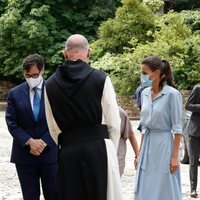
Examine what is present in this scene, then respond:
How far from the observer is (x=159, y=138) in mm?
6102

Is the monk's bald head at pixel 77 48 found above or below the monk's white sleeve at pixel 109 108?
above

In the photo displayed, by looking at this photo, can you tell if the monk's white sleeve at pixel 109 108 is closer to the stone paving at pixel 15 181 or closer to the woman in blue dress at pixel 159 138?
the woman in blue dress at pixel 159 138

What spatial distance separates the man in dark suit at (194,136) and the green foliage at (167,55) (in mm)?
14366

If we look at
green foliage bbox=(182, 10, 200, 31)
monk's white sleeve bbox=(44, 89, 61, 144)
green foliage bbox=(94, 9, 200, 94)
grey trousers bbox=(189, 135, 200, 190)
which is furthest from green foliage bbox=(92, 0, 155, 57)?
monk's white sleeve bbox=(44, 89, 61, 144)

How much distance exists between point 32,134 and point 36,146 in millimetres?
170

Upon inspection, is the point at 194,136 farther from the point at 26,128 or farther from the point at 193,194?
the point at 26,128

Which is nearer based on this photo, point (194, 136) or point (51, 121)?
point (51, 121)

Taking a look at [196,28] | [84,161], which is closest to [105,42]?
Answer: [196,28]

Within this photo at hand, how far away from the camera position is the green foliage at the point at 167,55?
23.4 meters

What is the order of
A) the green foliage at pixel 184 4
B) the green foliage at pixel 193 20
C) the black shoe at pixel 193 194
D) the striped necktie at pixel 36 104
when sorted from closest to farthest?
the striped necktie at pixel 36 104 < the black shoe at pixel 193 194 < the green foliage at pixel 193 20 < the green foliage at pixel 184 4

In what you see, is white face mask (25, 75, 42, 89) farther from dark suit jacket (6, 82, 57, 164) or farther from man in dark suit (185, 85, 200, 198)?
man in dark suit (185, 85, 200, 198)

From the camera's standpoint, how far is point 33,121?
19.3ft

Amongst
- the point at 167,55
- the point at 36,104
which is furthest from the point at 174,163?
the point at 167,55

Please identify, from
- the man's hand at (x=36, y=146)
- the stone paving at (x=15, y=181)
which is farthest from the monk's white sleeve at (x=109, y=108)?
the stone paving at (x=15, y=181)
